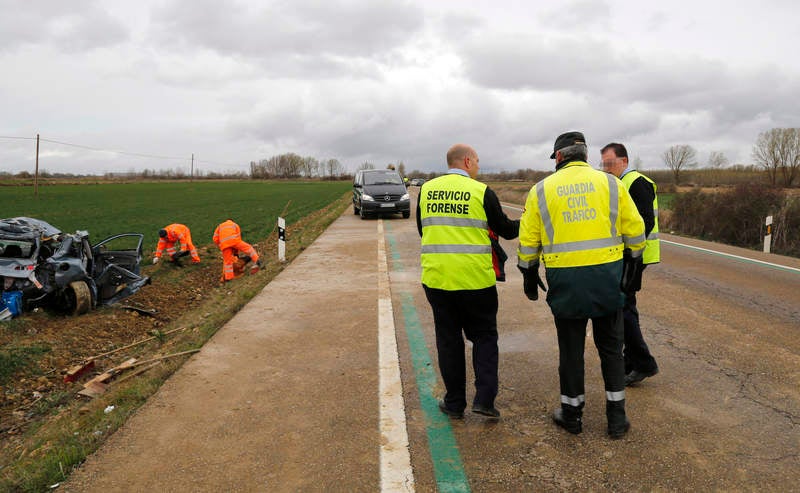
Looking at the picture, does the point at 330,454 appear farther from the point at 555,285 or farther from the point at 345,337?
the point at 345,337

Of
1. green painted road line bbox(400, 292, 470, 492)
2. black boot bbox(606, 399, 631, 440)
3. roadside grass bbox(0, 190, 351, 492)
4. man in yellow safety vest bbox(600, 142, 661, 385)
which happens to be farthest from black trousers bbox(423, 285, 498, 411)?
roadside grass bbox(0, 190, 351, 492)

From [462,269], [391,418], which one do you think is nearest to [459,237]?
[462,269]

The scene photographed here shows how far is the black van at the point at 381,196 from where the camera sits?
19.7 metres

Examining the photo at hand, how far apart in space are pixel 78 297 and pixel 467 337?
6.52 m

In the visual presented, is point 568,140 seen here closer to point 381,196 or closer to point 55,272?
point 55,272

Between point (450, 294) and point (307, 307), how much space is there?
3699 millimetres

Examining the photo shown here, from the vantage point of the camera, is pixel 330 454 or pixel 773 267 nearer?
pixel 330 454

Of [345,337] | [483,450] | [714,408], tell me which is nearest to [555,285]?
[483,450]

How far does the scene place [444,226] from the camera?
370 centimetres

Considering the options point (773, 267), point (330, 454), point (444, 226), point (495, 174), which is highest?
point (495, 174)

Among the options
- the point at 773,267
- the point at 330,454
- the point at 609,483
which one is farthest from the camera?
the point at 773,267

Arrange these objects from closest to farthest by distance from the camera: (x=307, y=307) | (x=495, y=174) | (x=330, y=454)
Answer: (x=330, y=454)
(x=307, y=307)
(x=495, y=174)

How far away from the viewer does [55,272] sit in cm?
775

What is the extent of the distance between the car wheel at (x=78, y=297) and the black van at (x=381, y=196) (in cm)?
1235
